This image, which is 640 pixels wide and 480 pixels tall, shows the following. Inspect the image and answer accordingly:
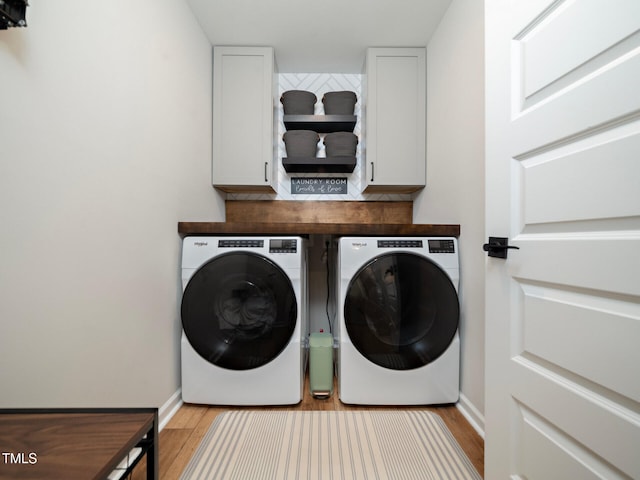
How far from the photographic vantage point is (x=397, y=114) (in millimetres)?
2004

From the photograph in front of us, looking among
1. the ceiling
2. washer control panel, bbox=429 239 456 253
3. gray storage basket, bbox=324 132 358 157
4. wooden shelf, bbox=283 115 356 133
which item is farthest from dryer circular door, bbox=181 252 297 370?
the ceiling

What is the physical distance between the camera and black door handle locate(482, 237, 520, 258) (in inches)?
35.3

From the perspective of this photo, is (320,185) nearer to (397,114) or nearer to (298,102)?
(298,102)

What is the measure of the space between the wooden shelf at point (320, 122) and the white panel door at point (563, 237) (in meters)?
1.22

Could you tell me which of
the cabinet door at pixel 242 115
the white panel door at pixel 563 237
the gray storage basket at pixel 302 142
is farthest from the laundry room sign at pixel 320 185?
the white panel door at pixel 563 237

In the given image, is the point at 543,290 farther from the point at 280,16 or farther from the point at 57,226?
the point at 280,16

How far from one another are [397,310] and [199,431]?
3.63 ft

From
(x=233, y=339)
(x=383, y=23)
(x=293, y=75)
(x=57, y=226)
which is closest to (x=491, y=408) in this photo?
(x=233, y=339)

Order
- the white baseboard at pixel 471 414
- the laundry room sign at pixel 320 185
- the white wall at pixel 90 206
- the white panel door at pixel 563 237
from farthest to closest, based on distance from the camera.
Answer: the laundry room sign at pixel 320 185, the white baseboard at pixel 471 414, the white wall at pixel 90 206, the white panel door at pixel 563 237

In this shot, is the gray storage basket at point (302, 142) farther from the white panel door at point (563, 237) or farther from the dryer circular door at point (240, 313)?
the white panel door at point (563, 237)

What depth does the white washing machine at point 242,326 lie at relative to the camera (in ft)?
4.57

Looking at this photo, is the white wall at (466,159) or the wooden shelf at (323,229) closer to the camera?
the white wall at (466,159)

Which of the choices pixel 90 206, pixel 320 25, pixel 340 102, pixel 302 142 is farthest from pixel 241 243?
pixel 320 25

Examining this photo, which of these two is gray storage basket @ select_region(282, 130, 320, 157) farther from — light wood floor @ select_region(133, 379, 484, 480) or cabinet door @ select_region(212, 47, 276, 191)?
light wood floor @ select_region(133, 379, 484, 480)
